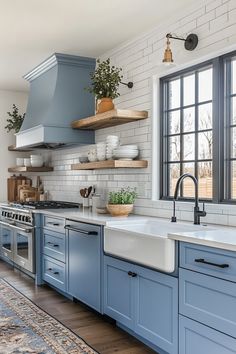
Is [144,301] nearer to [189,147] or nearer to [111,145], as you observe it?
[189,147]

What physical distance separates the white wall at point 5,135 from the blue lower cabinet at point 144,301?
3.83 m

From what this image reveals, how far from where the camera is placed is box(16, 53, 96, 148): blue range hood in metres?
4.77

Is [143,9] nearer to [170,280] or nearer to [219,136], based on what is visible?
[219,136]

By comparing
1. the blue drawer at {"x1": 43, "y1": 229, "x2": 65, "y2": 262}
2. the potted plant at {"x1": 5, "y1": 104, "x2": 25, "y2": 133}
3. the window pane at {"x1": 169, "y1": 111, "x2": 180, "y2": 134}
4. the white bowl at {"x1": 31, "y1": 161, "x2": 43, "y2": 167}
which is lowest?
the blue drawer at {"x1": 43, "y1": 229, "x2": 65, "y2": 262}

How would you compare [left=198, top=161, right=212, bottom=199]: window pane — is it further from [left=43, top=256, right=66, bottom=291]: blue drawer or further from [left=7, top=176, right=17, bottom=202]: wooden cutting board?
[left=7, top=176, right=17, bottom=202]: wooden cutting board

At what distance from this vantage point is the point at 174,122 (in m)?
3.81

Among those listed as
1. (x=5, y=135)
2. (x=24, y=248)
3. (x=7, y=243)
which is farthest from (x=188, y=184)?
(x=5, y=135)

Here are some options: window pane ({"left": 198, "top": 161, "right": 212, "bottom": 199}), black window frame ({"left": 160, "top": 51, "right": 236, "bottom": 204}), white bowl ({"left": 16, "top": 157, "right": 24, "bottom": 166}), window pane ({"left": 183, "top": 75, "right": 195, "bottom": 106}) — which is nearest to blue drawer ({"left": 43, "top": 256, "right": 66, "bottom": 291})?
window pane ({"left": 198, "top": 161, "right": 212, "bottom": 199})

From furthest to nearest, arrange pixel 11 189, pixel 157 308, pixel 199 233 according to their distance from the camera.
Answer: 1. pixel 11 189
2. pixel 157 308
3. pixel 199 233

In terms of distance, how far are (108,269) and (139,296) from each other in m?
0.46

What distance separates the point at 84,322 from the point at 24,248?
1.71 meters

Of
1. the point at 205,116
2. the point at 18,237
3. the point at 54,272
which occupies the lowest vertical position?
the point at 54,272

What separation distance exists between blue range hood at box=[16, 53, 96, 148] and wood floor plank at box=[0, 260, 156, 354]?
1658mm

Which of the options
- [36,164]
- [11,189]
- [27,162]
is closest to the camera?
[36,164]
